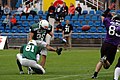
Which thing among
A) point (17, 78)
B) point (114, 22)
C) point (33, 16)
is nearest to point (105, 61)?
point (114, 22)

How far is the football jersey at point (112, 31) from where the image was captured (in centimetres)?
1280

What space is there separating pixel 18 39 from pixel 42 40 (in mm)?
17569

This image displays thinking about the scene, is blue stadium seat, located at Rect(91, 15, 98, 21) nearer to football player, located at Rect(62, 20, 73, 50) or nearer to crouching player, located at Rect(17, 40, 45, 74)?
football player, located at Rect(62, 20, 73, 50)

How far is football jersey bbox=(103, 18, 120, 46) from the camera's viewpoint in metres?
12.8

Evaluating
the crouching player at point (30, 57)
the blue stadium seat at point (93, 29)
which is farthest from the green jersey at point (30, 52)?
the blue stadium seat at point (93, 29)

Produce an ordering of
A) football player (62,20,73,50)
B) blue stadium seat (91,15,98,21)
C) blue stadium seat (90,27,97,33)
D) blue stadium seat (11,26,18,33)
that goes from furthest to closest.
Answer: blue stadium seat (11,26,18,33) → blue stadium seat (91,15,98,21) → blue stadium seat (90,27,97,33) → football player (62,20,73,50)

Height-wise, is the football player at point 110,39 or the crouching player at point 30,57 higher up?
the football player at point 110,39

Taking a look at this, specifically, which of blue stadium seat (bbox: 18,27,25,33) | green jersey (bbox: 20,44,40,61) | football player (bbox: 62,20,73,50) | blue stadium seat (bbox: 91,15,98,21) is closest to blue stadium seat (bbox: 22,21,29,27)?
blue stadium seat (bbox: 18,27,25,33)

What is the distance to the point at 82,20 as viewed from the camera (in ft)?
112

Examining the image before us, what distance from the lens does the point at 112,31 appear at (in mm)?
12883

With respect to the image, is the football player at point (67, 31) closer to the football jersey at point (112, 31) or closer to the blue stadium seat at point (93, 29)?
the blue stadium seat at point (93, 29)

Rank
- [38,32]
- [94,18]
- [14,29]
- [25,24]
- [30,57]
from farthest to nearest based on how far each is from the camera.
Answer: [25,24] → [14,29] → [94,18] → [38,32] → [30,57]

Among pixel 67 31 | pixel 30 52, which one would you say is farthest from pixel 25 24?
pixel 30 52

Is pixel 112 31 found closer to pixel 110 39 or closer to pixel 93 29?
pixel 110 39
